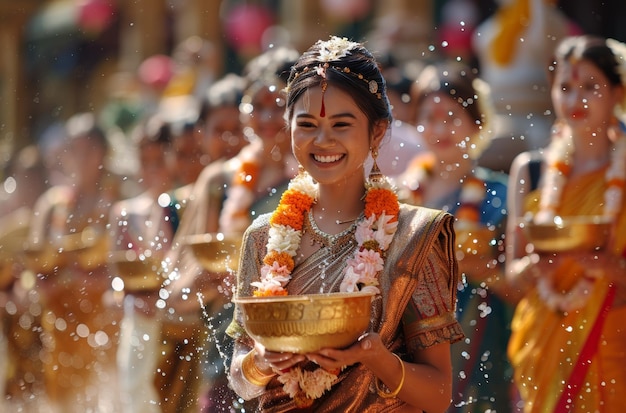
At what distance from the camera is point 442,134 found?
5.86m

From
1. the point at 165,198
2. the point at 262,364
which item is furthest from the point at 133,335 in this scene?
the point at 262,364

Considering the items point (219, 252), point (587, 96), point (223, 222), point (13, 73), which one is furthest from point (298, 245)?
point (13, 73)

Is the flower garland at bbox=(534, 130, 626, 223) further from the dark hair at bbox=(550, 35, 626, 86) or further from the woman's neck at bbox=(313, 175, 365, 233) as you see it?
the woman's neck at bbox=(313, 175, 365, 233)

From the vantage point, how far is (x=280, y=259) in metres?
3.20

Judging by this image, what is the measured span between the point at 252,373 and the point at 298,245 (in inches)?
14.6

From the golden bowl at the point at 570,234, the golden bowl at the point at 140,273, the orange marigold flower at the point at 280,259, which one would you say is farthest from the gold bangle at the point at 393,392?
the golden bowl at the point at 140,273

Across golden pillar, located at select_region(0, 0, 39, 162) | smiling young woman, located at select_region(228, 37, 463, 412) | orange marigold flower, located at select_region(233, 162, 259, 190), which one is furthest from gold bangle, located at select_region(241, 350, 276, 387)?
golden pillar, located at select_region(0, 0, 39, 162)

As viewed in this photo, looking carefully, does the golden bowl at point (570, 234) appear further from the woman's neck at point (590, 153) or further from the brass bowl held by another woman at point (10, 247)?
the brass bowl held by another woman at point (10, 247)

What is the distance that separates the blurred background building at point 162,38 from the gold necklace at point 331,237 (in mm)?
4237

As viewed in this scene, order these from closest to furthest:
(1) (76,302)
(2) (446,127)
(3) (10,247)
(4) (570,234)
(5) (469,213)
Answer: (4) (570,234) → (5) (469,213) → (2) (446,127) → (1) (76,302) → (3) (10,247)

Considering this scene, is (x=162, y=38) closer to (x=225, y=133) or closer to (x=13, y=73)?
(x=13, y=73)

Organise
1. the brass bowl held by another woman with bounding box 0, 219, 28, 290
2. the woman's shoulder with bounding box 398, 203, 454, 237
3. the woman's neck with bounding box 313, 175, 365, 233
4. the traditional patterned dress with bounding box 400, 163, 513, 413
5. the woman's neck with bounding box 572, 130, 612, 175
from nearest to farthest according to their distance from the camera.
Result: the woman's shoulder with bounding box 398, 203, 454, 237, the woman's neck with bounding box 313, 175, 365, 233, the woman's neck with bounding box 572, 130, 612, 175, the traditional patterned dress with bounding box 400, 163, 513, 413, the brass bowl held by another woman with bounding box 0, 219, 28, 290

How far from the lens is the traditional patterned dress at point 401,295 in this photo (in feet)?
10.1

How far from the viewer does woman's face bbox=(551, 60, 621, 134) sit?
5203 millimetres
